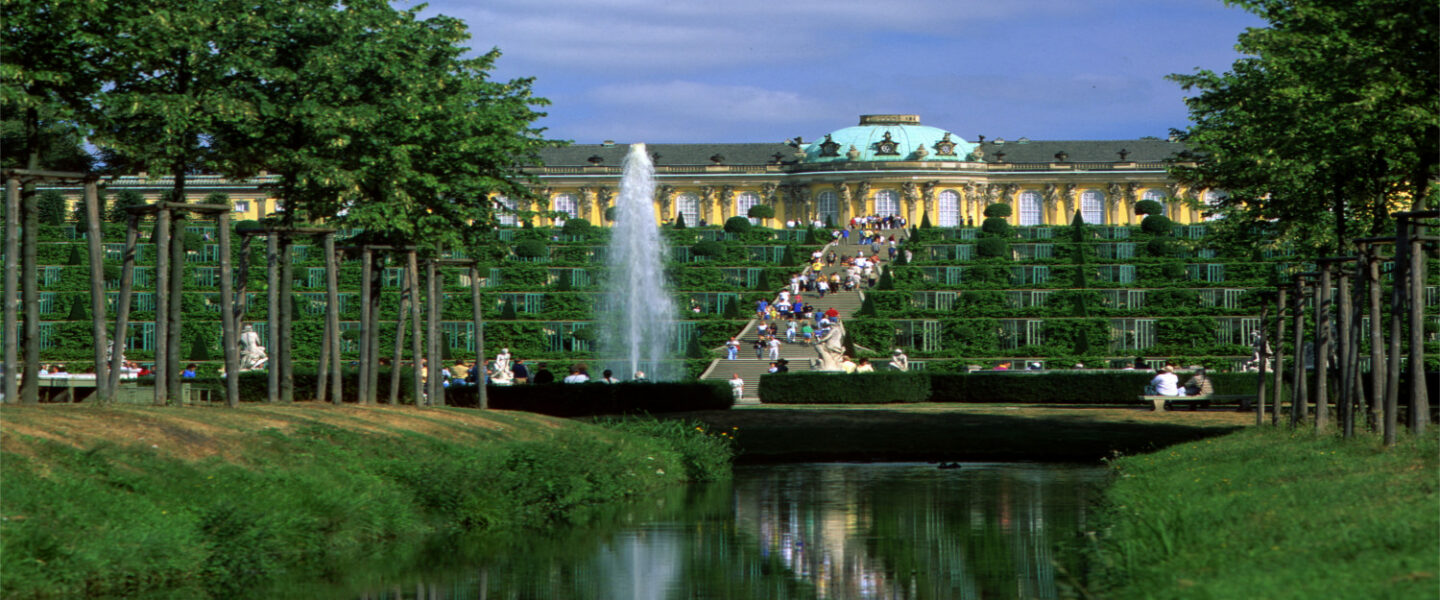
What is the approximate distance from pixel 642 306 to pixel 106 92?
143 feet

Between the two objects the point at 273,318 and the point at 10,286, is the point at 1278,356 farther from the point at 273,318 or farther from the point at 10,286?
the point at 10,286

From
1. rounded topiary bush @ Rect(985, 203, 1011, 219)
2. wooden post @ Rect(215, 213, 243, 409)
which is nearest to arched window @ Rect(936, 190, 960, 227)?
rounded topiary bush @ Rect(985, 203, 1011, 219)

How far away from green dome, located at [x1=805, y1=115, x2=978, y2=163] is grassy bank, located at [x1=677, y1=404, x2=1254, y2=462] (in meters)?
99.1

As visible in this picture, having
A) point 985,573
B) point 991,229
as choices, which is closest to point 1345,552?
point 985,573

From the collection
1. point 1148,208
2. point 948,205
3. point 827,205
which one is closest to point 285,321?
point 1148,208

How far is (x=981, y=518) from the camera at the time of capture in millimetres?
20047

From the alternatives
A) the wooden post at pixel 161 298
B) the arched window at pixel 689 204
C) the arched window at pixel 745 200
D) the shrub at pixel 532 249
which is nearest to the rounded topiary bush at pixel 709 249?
the shrub at pixel 532 249

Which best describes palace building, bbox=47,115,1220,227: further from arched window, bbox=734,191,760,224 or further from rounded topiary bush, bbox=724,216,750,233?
rounded topiary bush, bbox=724,216,750,233

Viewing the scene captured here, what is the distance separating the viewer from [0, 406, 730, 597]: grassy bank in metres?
12.6

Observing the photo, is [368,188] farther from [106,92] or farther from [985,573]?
[985,573]

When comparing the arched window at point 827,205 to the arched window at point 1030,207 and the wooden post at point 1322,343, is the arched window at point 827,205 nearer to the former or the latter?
the arched window at point 1030,207

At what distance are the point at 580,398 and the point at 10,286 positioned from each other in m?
20.6

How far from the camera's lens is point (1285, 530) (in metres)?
11.7

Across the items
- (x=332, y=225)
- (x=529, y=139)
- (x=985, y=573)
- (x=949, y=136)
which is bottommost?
(x=985, y=573)
